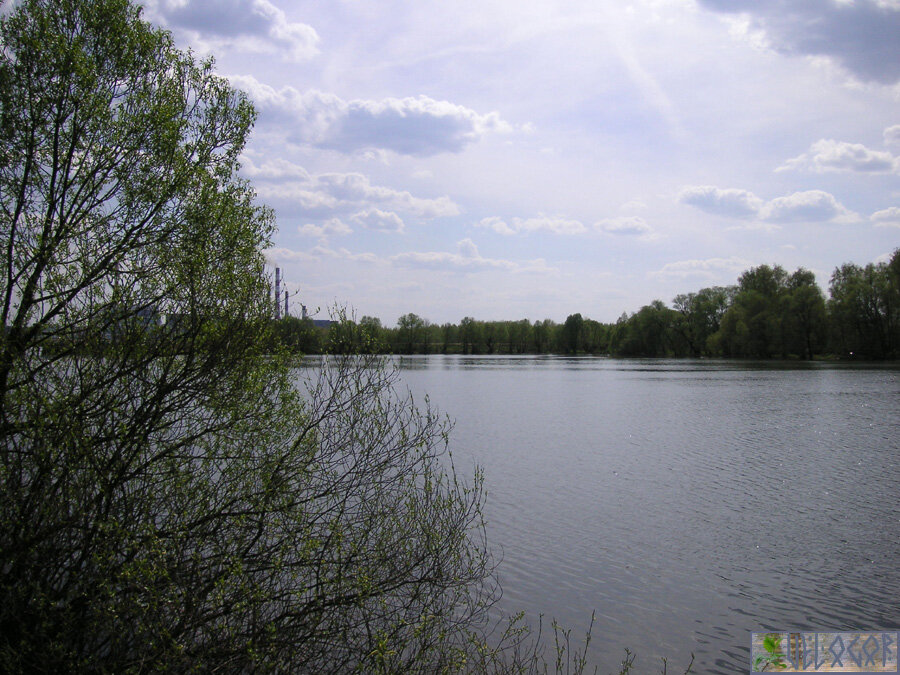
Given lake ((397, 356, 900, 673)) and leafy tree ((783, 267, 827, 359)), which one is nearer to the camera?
lake ((397, 356, 900, 673))

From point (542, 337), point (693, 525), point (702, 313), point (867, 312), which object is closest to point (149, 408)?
point (693, 525)

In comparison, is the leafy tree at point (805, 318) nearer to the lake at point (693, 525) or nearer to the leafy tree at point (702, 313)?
the leafy tree at point (702, 313)

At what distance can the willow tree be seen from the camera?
6363 millimetres

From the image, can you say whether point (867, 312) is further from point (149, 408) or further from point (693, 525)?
point (149, 408)

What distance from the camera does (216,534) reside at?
7.42 meters

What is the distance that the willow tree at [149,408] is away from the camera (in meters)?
6.36

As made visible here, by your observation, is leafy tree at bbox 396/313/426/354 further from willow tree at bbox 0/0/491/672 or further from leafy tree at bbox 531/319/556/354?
willow tree at bbox 0/0/491/672

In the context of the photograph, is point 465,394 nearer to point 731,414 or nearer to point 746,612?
point 731,414

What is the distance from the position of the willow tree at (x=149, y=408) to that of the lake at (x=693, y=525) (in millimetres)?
3743

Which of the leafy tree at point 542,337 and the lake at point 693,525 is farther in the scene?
the leafy tree at point 542,337

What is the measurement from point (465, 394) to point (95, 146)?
40.5 meters

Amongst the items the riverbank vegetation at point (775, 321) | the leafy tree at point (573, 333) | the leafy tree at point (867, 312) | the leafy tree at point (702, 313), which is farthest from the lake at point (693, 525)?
the leafy tree at point (573, 333)

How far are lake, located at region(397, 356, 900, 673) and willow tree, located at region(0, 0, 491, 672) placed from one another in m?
3.74

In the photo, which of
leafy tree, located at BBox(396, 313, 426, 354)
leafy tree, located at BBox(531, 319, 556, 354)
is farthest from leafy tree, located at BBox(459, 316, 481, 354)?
→ leafy tree, located at BBox(396, 313, 426, 354)
